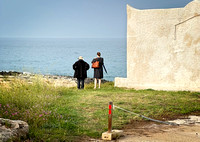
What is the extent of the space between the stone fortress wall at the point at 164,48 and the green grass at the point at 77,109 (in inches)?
64.7

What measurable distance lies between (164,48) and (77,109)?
703 cm

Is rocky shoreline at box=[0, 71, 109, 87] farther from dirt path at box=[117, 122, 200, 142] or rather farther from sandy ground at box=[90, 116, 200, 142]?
dirt path at box=[117, 122, 200, 142]

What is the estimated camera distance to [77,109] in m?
10.2

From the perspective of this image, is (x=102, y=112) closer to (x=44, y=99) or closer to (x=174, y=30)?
(x=44, y=99)

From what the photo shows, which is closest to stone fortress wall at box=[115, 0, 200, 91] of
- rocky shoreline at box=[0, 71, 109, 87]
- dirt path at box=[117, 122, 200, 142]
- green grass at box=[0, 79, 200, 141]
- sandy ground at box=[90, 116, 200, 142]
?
green grass at box=[0, 79, 200, 141]

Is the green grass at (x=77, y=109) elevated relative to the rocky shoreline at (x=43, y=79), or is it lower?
lower

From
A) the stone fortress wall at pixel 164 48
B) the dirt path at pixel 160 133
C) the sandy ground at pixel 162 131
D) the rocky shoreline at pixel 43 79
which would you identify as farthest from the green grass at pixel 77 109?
the stone fortress wall at pixel 164 48

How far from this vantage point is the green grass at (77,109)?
752 cm

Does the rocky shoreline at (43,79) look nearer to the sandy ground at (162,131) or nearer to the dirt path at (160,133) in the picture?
the sandy ground at (162,131)

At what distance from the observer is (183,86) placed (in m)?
15.3

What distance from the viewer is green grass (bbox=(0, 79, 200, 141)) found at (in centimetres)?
752

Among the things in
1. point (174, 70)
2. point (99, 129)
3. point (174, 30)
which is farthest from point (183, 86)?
point (99, 129)

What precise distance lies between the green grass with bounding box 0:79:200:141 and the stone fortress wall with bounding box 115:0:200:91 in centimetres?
164

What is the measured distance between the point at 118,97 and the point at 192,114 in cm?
342
